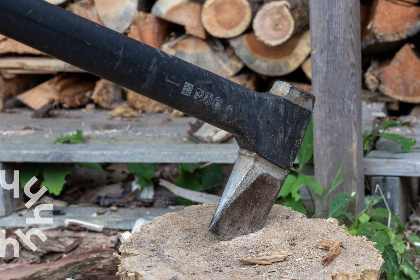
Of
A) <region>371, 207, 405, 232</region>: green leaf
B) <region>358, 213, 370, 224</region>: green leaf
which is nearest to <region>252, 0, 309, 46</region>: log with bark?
<region>371, 207, 405, 232</region>: green leaf

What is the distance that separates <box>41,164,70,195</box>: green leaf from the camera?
3.62 metres

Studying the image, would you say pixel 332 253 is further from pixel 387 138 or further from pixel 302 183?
pixel 387 138

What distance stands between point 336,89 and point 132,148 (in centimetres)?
133

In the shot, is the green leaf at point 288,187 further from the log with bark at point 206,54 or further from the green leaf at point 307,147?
the log with bark at point 206,54

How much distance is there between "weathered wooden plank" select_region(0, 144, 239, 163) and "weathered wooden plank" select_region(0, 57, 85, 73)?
4.24 ft

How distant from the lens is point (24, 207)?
12.4 ft

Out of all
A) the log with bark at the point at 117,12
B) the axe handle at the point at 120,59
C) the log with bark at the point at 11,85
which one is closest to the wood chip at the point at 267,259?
the axe handle at the point at 120,59

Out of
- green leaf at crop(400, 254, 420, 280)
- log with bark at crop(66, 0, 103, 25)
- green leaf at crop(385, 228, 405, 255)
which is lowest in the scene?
green leaf at crop(400, 254, 420, 280)

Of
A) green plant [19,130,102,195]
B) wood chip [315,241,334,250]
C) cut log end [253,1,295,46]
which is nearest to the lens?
wood chip [315,241,334,250]

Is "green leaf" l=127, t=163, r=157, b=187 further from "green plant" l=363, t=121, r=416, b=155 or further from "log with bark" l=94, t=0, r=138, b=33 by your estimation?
"green plant" l=363, t=121, r=416, b=155

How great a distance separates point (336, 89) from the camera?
116 inches

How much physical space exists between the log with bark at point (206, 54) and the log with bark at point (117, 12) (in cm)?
36

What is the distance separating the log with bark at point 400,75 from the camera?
4000 mm
